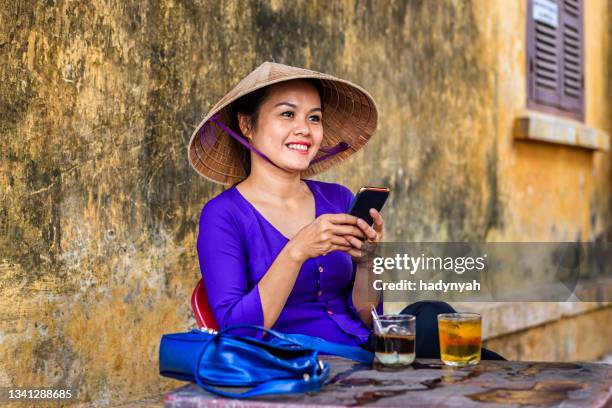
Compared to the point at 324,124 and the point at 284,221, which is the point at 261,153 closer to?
the point at 284,221

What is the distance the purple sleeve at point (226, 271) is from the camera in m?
2.38

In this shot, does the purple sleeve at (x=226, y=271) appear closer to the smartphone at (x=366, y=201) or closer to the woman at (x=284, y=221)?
the woman at (x=284, y=221)

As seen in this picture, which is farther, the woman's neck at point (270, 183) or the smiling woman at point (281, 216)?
the woman's neck at point (270, 183)

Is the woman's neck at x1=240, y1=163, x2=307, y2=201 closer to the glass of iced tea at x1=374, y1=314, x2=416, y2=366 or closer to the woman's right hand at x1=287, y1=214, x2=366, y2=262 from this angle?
the woman's right hand at x1=287, y1=214, x2=366, y2=262

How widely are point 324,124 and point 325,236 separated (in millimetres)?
907

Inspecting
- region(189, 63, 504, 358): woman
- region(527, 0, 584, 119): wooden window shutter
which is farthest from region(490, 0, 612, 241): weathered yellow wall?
region(189, 63, 504, 358): woman

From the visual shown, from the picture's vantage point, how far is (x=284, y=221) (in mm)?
2760

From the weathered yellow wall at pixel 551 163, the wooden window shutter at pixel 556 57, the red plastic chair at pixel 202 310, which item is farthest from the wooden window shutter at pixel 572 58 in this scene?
the red plastic chair at pixel 202 310

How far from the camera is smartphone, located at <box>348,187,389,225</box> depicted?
2348 mm

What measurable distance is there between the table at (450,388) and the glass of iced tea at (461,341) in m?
0.03

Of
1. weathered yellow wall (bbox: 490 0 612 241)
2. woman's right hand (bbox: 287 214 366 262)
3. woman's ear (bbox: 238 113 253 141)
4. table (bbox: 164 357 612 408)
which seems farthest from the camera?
weathered yellow wall (bbox: 490 0 612 241)

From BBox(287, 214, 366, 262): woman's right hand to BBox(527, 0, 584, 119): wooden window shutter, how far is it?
5.04m

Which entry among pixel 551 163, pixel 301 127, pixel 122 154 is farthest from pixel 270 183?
pixel 551 163

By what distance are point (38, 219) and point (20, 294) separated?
264 mm
